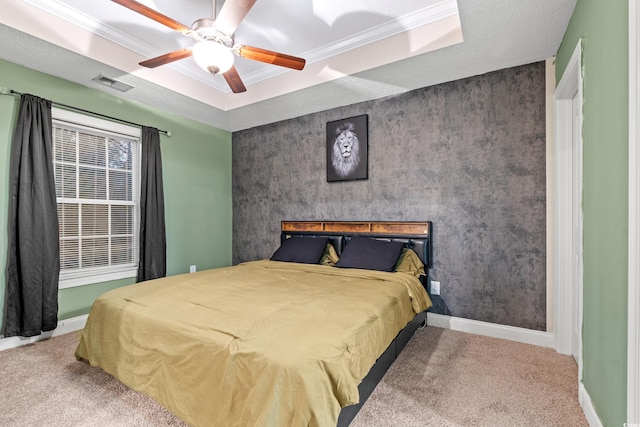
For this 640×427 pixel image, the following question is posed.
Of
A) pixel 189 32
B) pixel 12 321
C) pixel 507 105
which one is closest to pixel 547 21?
pixel 507 105

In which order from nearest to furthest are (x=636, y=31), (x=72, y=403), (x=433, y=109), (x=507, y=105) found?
A: (x=636, y=31)
(x=72, y=403)
(x=507, y=105)
(x=433, y=109)

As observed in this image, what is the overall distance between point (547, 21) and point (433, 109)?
1109 millimetres

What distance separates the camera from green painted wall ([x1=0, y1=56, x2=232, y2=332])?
2586 mm

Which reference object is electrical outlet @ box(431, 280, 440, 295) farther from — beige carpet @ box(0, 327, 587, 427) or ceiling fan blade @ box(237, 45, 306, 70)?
ceiling fan blade @ box(237, 45, 306, 70)

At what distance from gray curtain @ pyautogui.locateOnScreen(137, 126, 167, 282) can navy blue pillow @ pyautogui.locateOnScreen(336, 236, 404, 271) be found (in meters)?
2.20

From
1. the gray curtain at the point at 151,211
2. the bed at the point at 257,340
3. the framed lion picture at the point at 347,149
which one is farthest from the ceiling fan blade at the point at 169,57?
the framed lion picture at the point at 347,149

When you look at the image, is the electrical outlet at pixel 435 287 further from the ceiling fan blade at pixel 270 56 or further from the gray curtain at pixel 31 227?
the gray curtain at pixel 31 227

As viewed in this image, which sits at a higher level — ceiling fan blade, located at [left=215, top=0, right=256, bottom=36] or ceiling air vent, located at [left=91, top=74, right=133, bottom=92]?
ceiling air vent, located at [left=91, top=74, right=133, bottom=92]

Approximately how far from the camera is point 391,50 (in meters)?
2.62

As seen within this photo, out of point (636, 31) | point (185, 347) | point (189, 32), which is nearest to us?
point (636, 31)

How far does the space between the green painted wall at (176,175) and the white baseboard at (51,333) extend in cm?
7

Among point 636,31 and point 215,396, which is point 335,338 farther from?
point 636,31

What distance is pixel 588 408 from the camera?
159cm

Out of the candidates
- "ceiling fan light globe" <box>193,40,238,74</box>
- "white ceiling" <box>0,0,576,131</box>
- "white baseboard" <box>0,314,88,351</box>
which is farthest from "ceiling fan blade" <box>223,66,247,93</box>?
"white baseboard" <box>0,314,88,351</box>
